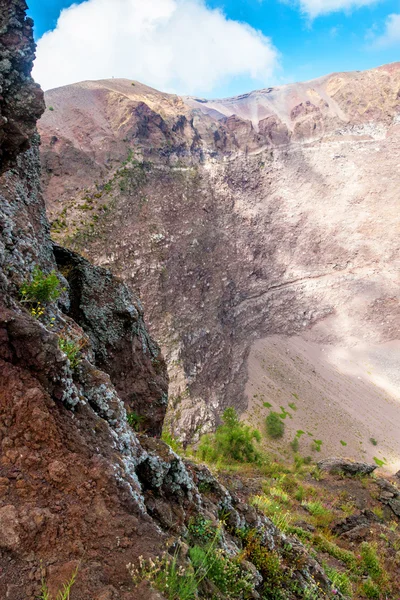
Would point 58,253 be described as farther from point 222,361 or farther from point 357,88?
point 357,88

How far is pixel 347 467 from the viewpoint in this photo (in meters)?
22.6

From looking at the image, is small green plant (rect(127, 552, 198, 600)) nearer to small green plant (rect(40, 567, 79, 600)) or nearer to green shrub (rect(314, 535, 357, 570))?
small green plant (rect(40, 567, 79, 600))

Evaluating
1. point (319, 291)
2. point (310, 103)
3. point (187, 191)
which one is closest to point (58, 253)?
point (187, 191)

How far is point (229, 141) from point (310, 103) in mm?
21650

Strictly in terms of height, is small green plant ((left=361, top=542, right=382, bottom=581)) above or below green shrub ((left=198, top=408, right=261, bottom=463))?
above

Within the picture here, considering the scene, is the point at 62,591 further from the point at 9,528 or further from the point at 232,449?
the point at 232,449

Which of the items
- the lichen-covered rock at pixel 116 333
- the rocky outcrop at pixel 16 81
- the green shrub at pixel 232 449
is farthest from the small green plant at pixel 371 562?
the green shrub at pixel 232 449

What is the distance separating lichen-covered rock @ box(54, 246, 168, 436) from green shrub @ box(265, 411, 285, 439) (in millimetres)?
28888

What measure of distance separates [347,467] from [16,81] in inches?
990

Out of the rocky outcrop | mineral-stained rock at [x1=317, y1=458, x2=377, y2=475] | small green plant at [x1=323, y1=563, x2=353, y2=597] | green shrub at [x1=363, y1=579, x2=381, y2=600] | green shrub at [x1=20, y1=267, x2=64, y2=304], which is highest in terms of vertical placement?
the rocky outcrop

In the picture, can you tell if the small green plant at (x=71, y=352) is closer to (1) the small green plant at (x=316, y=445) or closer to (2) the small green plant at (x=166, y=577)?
(2) the small green plant at (x=166, y=577)

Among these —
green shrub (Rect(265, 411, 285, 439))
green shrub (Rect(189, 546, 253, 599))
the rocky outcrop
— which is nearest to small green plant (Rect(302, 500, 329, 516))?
green shrub (Rect(189, 546, 253, 599))

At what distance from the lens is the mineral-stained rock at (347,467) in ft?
72.2

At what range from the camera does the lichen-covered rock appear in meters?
8.74
